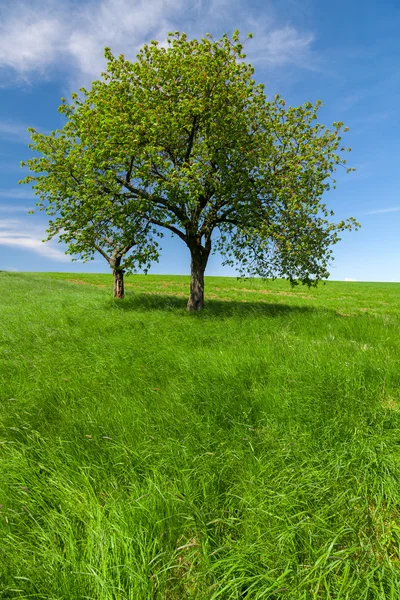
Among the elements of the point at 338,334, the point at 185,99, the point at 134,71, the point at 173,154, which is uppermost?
the point at 134,71

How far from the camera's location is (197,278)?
55.2 feet

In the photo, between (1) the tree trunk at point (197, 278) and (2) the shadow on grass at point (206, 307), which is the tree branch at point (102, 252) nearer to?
(2) the shadow on grass at point (206, 307)

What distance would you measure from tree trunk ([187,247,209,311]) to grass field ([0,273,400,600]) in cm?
1005

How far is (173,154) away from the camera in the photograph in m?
15.5

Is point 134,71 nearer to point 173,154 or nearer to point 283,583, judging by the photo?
point 173,154

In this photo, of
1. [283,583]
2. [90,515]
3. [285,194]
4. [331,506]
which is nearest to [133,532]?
[90,515]

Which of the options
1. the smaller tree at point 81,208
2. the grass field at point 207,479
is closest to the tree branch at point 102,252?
the smaller tree at point 81,208

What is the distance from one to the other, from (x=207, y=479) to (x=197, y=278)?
14.0 meters

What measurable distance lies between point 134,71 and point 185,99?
3.89m

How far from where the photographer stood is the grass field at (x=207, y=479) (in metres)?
2.17

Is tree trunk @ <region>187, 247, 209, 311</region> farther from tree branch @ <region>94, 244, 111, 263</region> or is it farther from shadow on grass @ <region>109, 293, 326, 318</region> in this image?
tree branch @ <region>94, 244, 111, 263</region>

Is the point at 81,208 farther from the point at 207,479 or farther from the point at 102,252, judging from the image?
the point at 207,479

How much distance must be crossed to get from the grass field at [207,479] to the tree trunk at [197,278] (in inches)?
396

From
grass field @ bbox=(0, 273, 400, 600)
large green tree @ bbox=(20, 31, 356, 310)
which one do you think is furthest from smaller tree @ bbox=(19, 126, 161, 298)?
grass field @ bbox=(0, 273, 400, 600)
